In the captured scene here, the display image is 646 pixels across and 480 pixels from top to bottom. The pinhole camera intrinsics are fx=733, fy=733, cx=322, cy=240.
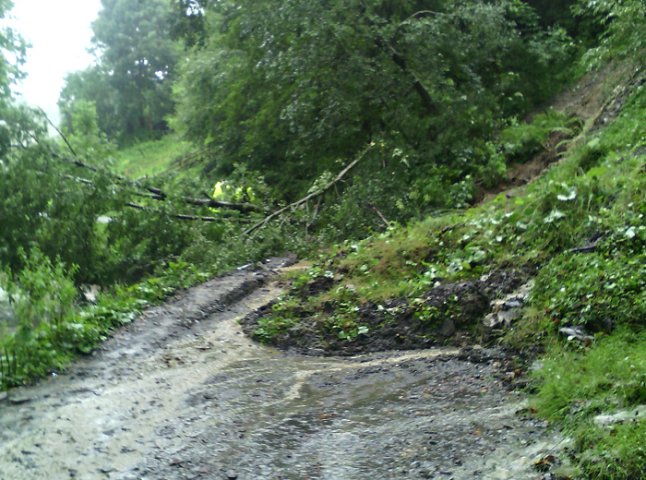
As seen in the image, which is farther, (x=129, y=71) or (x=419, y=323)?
(x=129, y=71)

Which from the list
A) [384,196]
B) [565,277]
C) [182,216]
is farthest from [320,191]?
[565,277]

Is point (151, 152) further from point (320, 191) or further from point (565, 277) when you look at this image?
point (565, 277)

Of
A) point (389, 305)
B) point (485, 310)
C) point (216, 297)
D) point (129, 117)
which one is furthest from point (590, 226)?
point (129, 117)

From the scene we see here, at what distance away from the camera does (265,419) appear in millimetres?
5371

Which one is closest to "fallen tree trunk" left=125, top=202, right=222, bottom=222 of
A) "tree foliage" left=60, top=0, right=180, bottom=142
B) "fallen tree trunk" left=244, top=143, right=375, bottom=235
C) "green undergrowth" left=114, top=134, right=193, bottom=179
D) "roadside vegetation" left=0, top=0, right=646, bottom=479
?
"roadside vegetation" left=0, top=0, right=646, bottom=479

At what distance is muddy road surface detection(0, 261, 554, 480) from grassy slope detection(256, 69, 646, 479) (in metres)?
0.39

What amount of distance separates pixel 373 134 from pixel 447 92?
1.62 m

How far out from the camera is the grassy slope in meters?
4.25

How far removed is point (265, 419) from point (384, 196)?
7.53 metres

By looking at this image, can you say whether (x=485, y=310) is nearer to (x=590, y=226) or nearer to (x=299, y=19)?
(x=590, y=226)

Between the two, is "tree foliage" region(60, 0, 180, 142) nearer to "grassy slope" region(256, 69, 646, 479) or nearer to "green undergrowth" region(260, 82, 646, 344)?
"grassy slope" region(256, 69, 646, 479)

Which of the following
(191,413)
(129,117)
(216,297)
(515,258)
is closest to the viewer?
(191,413)

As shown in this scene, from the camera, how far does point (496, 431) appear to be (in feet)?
14.8

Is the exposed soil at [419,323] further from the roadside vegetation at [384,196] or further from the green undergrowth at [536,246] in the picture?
the green undergrowth at [536,246]
